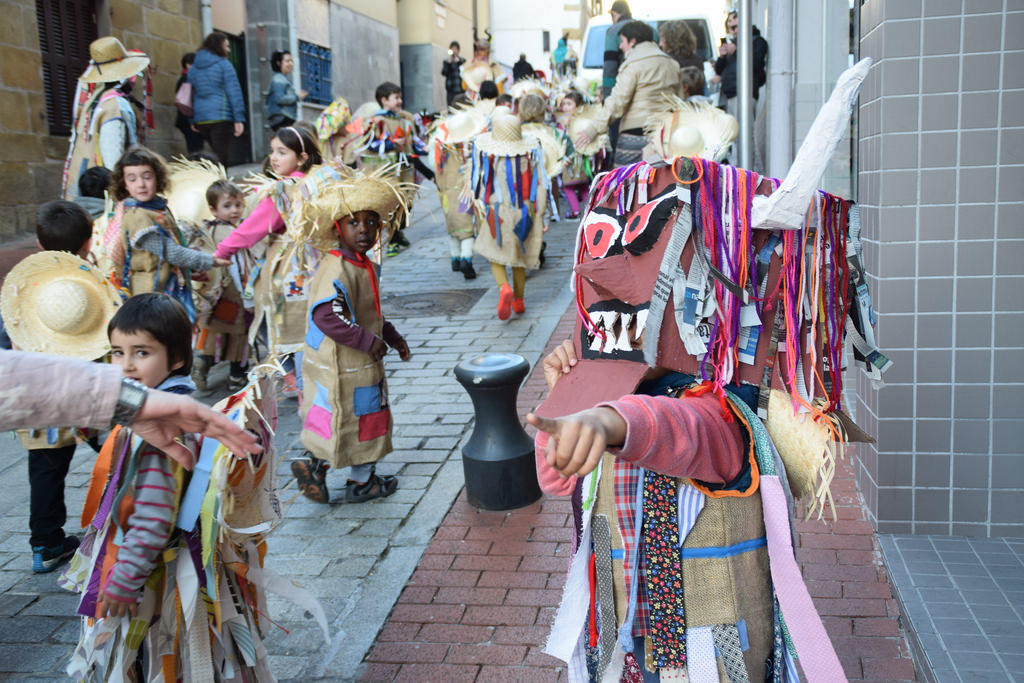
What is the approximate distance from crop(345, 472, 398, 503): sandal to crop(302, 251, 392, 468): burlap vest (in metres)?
0.17

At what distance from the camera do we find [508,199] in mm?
9047

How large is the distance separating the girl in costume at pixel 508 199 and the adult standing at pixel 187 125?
6.03 meters

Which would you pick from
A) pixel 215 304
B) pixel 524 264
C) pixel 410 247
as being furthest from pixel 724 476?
pixel 410 247

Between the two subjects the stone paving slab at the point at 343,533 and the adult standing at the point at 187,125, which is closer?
the stone paving slab at the point at 343,533

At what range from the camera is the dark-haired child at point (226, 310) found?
6934 mm

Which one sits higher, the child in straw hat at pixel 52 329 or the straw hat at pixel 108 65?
the straw hat at pixel 108 65

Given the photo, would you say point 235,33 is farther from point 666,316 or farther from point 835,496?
point 666,316

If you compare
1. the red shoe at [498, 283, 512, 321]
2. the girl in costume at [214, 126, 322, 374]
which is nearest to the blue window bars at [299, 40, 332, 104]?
the red shoe at [498, 283, 512, 321]

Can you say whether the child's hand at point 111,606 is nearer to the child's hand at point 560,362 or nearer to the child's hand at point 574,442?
the child's hand at point 560,362

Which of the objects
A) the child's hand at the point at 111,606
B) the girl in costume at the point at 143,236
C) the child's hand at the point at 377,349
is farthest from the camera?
the girl in costume at the point at 143,236

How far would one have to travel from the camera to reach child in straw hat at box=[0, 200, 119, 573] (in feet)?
13.1

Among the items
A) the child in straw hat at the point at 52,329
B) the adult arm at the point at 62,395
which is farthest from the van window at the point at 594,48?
the adult arm at the point at 62,395

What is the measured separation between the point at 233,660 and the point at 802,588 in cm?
167

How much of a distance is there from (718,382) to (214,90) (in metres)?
12.2
